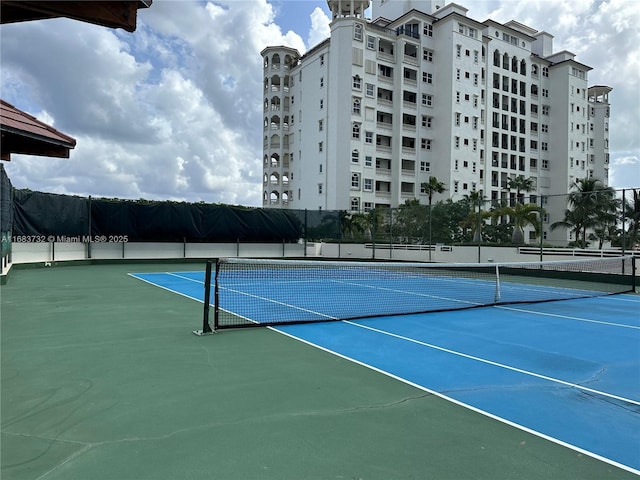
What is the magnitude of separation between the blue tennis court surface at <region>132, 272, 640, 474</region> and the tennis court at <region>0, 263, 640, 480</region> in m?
0.03

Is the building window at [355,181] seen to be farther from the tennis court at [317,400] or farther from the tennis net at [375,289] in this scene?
the tennis court at [317,400]

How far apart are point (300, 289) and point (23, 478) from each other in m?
10.2

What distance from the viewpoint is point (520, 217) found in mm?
19875

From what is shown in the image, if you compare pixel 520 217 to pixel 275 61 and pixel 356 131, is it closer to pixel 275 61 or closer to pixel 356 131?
pixel 356 131

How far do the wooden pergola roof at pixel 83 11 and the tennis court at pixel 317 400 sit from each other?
2458 mm

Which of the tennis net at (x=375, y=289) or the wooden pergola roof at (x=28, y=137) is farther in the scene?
the tennis net at (x=375, y=289)

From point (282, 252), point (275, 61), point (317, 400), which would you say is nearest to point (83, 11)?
point (317, 400)

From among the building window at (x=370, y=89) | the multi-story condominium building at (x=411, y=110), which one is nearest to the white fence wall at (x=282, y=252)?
the multi-story condominium building at (x=411, y=110)

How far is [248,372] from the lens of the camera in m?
4.97

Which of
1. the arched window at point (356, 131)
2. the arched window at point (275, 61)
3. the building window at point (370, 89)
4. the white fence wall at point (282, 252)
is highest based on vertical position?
the arched window at point (275, 61)

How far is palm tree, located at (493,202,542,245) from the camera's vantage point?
19.1m

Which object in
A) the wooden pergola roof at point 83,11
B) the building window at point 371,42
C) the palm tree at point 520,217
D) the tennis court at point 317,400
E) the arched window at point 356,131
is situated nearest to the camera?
the wooden pergola roof at point 83,11

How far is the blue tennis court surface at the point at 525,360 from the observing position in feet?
12.3

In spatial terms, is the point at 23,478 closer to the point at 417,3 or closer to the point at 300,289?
the point at 300,289
